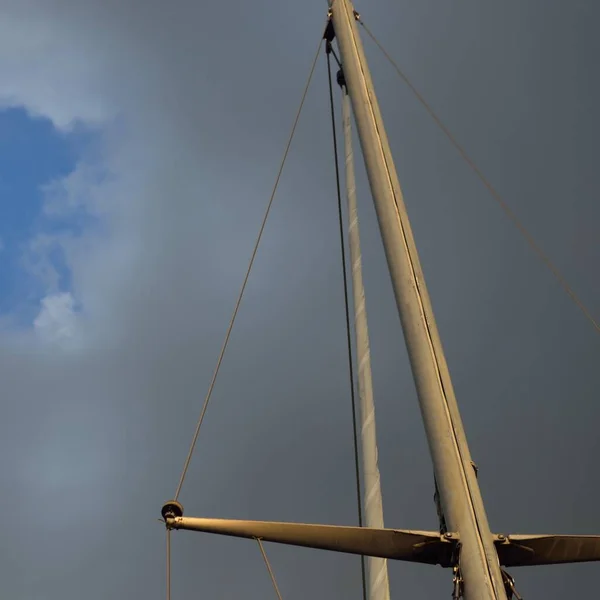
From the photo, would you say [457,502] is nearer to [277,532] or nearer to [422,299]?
[277,532]

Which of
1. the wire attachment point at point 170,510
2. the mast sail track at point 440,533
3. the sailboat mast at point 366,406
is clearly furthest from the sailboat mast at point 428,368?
the wire attachment point at point 170,510

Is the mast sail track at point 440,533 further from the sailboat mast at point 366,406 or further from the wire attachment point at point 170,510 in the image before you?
the sailboat mast at point 366,406

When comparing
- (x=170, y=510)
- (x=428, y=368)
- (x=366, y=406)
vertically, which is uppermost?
(x=366, y=406)

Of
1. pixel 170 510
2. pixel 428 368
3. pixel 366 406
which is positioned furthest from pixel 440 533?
pixel 366 406

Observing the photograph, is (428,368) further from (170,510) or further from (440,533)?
(170,510)

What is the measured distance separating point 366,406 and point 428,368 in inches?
165

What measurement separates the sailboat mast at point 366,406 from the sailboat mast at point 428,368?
235 cm

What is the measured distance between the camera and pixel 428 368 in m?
11.1

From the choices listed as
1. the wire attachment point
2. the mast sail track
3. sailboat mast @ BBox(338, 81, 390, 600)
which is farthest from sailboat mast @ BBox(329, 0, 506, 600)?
the wire attachment point

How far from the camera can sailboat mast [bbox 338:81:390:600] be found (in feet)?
43.0

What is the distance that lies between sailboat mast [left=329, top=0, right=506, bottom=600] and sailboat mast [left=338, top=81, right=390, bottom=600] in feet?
7.71

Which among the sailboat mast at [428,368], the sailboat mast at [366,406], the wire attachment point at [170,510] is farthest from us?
the sailboat mast at [366,406]

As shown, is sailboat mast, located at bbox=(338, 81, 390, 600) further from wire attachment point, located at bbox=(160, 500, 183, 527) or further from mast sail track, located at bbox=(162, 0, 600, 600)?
wire attachment point, located at bbox=(160, 500, 183, 527)

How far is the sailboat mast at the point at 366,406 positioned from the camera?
1312 cm
